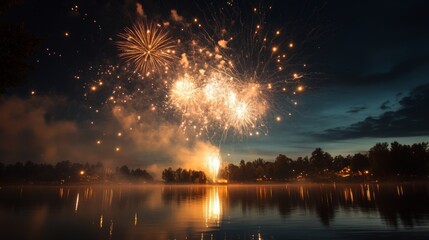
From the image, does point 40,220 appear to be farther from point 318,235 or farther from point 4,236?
point 318,235

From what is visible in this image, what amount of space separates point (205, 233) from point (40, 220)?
60.1 feet

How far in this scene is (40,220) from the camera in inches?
1203

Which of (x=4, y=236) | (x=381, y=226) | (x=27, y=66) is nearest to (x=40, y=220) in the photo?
(x=4, y=236)

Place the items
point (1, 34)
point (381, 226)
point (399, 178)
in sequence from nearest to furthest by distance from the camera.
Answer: point (1, 34) < point (381, 226) < point (399, 178)

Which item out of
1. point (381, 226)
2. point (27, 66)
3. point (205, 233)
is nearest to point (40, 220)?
point (205, 233)

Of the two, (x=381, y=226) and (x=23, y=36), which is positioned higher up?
(x=23, y=36)

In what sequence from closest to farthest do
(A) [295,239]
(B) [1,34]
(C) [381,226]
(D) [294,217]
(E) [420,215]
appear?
(B) [1,34]
(A) [295,239]
(C) [381,226]
(E) [420,215]
(D) [294,217]

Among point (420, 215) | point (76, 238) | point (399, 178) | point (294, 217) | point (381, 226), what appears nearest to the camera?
point (76, 238)

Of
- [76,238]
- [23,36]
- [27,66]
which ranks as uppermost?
[23,36]

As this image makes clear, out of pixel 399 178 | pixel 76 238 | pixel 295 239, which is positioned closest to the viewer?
pixel 295 239

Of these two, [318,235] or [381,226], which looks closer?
[318,235]

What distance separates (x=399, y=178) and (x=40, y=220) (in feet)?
532

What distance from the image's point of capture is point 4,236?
22.5m

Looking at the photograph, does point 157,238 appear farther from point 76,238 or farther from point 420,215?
point 420,215
